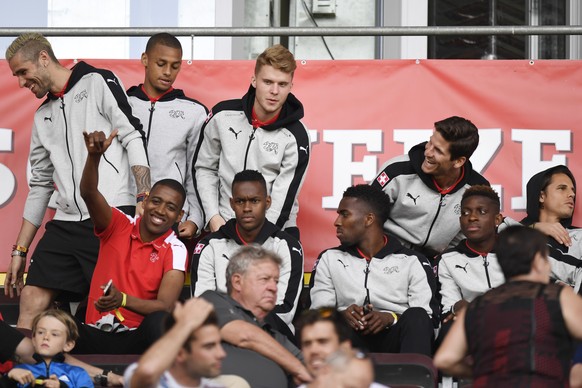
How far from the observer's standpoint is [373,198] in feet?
21.3

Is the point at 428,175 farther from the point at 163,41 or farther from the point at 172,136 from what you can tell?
the point at 163,41

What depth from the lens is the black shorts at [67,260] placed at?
6.36 m

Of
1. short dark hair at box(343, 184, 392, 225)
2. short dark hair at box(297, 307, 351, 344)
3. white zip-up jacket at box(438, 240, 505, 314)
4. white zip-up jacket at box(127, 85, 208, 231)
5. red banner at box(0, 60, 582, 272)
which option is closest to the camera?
short dark hair at box(297, 307, 351, 344)

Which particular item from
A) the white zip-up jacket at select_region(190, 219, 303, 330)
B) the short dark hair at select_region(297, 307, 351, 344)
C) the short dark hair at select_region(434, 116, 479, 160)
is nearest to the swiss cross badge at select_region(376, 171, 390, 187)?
the short dark hair at select_region(434, 116, 479, 160)

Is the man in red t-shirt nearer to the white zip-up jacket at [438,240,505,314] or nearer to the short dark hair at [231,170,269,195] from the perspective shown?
the short dark hair at [231,170,269,195]

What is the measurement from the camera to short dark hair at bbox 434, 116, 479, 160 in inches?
259

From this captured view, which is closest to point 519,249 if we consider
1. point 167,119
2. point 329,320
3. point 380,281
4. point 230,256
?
point 329,320

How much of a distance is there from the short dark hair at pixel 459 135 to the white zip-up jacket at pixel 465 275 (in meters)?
0.53

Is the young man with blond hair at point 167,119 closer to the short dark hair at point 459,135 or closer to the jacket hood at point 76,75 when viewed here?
the jacket hood at point 76,75

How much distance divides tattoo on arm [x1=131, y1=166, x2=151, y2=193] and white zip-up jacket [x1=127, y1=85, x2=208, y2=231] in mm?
451

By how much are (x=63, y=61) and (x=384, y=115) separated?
1915 mm

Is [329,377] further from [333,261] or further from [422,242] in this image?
[422,242]

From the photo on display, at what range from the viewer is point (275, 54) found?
21.4 ft

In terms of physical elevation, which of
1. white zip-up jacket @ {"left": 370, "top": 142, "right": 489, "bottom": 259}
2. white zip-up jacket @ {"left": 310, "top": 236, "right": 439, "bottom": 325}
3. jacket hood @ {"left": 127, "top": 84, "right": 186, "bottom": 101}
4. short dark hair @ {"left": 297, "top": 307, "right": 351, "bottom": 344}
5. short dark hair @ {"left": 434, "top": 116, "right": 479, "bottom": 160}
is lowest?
short dark hair @ {"left": 297, "top": 307, "right": 351, "bottom": 344}
